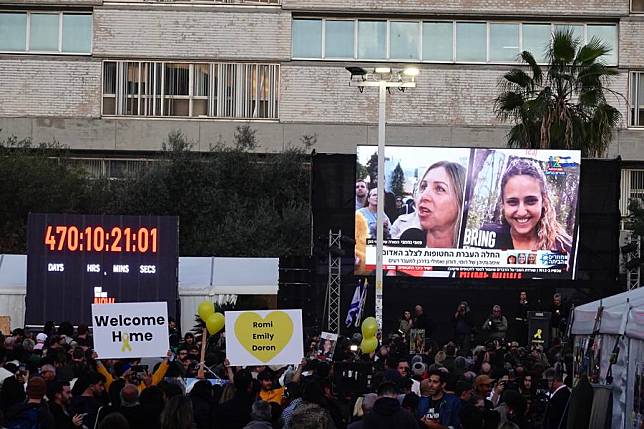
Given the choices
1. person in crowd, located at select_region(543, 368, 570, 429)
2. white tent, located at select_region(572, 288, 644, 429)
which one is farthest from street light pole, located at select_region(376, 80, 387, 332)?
person in crowd, located at select_region(543, 368, 570, 429)

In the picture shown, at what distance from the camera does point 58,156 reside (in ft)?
152

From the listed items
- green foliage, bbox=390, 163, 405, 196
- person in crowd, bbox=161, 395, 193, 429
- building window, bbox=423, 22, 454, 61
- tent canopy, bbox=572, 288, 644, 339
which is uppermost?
building window, bbox=423, 22, 454, 61

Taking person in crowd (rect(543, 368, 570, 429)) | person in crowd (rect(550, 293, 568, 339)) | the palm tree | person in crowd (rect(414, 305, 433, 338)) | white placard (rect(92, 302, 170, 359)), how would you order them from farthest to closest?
the palm tree
person in crowd (rect(550, 293, 568, 339))
person in crowd (rect(414, 305, 433, 338))
white placard (rect(92, 302, 170, 359))
person in crowd (rect(543, 368, 570, 429))

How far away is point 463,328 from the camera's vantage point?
1162 inches

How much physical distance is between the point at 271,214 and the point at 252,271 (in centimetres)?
960

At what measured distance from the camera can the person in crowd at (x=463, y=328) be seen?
96.9ft

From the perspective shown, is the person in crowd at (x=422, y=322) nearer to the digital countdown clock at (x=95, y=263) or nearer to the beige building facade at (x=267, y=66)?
the digital countdown clock at (x=95, y=263)

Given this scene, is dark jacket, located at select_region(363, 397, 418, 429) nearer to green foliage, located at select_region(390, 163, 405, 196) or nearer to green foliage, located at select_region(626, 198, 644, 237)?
green foliage, located at select_region(390, 163, 405, 196)

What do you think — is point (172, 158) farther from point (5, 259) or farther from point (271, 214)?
point (5, 259)

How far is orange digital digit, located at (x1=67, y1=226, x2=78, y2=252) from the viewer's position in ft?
90.3

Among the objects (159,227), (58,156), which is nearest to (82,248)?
(159,227)

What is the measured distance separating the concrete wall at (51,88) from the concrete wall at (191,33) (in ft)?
4.13

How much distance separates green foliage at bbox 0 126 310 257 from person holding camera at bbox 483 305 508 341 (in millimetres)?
12883

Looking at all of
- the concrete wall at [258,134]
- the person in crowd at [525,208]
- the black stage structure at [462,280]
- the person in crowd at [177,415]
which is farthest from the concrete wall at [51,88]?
the person in crowd at [177,415]
